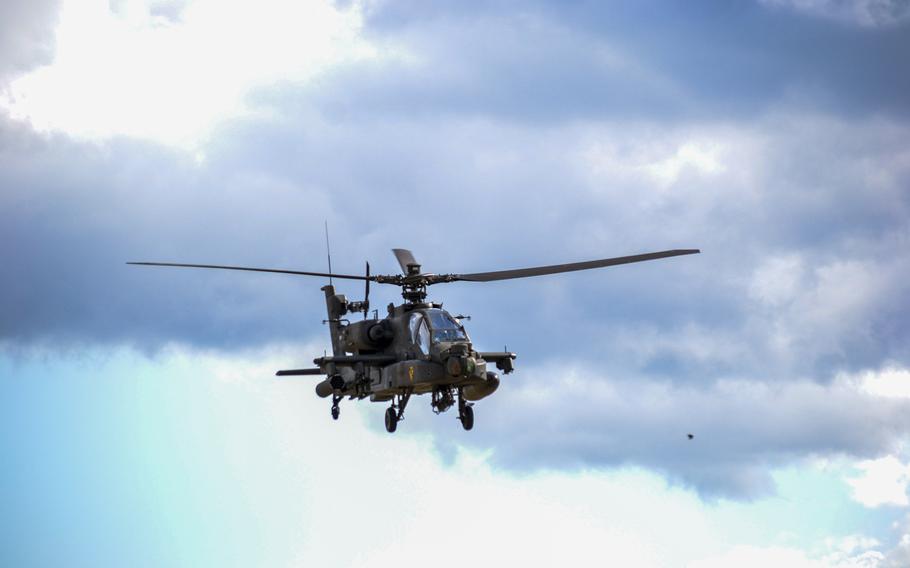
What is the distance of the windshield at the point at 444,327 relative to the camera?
61906mm

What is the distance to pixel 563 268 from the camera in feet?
212

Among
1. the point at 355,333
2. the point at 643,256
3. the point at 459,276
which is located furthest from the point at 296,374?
the point at 643,256

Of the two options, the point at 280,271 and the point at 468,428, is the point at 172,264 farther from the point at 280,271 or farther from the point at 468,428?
the point at 468,428

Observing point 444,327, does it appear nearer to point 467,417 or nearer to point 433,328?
point 433,328

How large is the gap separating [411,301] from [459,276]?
2.70 metres

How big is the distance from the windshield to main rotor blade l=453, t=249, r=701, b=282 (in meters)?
3.30

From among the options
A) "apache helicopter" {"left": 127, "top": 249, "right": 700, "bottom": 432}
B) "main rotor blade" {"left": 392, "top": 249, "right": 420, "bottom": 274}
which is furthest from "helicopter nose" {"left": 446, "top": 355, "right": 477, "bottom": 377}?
"main rotor blade" {"left": 392, "top": 249, "right": 420, "bottom": 274}

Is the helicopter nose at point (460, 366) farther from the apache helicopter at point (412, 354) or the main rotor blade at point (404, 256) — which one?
the main rotor blade at point (404, 256)

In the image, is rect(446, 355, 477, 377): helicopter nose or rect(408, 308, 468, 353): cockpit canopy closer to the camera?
rect(446, 355, 477, 377): helicopter nose

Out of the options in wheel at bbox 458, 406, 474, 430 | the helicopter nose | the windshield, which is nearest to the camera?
the helicopter nose

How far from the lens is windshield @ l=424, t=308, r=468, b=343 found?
2437 inches

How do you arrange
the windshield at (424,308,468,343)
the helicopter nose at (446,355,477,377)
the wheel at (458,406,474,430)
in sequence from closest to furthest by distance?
the helicopter nose at (446,355,477,377)
the windshield at (424,308,468,343)
the wheel at (458,406,474,430)

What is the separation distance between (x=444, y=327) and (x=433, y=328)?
501 mm

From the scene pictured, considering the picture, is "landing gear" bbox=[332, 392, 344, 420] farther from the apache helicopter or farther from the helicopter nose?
the helicopter nose
